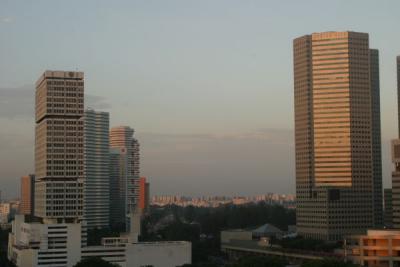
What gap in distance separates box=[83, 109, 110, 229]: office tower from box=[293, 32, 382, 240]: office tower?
45928mm

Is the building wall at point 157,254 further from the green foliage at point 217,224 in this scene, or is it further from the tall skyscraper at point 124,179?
the tall skyscraper at point 124,179

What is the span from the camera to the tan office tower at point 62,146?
100 m

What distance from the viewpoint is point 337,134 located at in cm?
13262

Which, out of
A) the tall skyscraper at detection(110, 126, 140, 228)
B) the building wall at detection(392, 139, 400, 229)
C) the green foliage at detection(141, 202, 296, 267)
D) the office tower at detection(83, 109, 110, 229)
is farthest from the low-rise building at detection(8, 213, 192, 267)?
the tall skyscraper at detection(110, 126, 140, 228)

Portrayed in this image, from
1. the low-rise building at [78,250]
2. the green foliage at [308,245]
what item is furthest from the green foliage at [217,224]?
the low-rise building at [78,250]

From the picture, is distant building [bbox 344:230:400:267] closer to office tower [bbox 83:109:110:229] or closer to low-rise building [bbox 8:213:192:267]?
low-rise building [bbox 8:213:192:267]

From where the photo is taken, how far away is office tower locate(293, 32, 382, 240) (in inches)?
5133

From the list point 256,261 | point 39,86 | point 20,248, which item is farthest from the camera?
point 39,86

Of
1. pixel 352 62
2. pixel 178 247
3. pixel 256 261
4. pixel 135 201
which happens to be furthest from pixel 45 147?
pixel 135 201

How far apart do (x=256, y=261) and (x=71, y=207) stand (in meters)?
39.5

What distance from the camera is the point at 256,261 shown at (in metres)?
68.4

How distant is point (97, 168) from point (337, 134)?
56460 millimetres

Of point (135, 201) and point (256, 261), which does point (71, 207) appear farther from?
point (135, 201)

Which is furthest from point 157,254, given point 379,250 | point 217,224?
point 217,224
